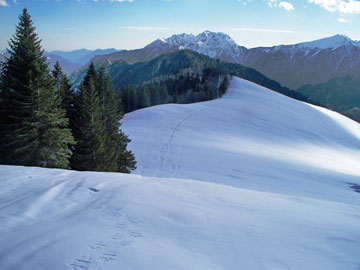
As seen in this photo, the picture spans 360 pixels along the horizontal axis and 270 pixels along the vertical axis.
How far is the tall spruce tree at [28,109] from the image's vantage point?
1234 centimetres

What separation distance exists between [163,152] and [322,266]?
16.5 m

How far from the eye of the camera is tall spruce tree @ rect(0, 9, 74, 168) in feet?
40.5

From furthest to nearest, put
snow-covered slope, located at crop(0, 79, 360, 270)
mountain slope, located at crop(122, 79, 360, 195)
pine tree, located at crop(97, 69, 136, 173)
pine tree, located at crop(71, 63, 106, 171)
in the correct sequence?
1. mountain slope, located at crop(122, 79, 360, 195)
2. pine tree, located at crop(97, 69, 136, 173)
3. pine tree, located at crop(71, 63, 106, 171)
4. snow-covered slope, located at crop(0, 79, 360, 270)

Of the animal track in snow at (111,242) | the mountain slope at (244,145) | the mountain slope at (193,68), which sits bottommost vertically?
the mountain slope at (244,145)

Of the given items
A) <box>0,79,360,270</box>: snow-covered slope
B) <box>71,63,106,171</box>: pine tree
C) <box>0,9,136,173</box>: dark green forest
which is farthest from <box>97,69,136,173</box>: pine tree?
<box>0,79,360,270</box>: snow-covered slope

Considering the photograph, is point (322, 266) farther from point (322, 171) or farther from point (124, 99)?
point (124, 99)

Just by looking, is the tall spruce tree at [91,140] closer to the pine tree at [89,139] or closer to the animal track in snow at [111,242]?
the pine tree at [89,139]

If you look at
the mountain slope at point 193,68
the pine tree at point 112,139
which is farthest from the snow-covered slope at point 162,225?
the mountain slope at point 193,68

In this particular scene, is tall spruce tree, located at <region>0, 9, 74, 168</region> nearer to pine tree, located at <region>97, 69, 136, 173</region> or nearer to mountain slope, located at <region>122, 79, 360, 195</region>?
pine tree, located at <region>97, 69, 136, 173</region>

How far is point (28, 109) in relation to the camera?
12492 mm

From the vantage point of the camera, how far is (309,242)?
5.47 metres

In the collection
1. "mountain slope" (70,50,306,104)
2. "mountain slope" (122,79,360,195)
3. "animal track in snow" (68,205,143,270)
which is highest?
"mountain slope" (70,50,306,104)

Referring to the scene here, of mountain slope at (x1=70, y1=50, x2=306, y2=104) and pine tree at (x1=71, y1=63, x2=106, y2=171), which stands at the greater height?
mountain slope at (x1=70, y1=50, x2=306, y2=104)

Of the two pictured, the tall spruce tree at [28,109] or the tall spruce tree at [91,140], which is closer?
the tall spruce tree at [28,109]
